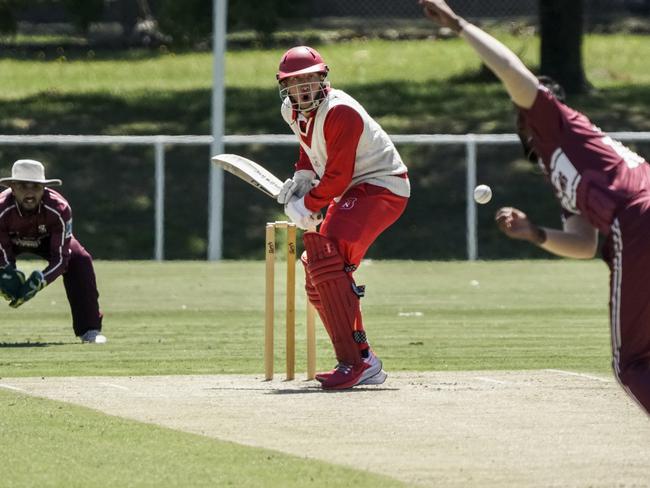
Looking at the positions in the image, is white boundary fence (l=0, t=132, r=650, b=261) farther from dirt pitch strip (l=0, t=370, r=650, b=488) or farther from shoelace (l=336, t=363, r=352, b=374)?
shoelace (l=336, t=363, r=352, b=374)

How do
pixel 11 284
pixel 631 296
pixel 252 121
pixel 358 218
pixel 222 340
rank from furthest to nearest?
pixel 252 121 < pixel 222 340 < pixel 11 284 < pixel 358 218 < pixel 631 296

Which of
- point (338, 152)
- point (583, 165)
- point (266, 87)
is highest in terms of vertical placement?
point (583, 165)

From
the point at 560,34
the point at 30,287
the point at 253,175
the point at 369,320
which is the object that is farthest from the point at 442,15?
the point at 560,34

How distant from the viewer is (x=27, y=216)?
504 inches

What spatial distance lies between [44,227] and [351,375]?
3857 millimetres

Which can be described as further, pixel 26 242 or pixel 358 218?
pixel 26 242

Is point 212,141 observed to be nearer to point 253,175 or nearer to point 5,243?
point 5,243

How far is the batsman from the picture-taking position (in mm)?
9719

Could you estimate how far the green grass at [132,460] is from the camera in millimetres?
6957

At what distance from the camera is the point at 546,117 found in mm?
6777

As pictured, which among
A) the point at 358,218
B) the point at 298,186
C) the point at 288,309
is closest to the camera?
the point at 358,218

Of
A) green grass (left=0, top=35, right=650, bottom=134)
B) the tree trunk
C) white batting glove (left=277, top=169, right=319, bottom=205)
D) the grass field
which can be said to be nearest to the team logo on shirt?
white batting glove (left=277, top=169, right=319, bottom=205)

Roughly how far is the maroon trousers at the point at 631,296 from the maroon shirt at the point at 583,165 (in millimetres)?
70

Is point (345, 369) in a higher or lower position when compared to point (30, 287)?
higher
